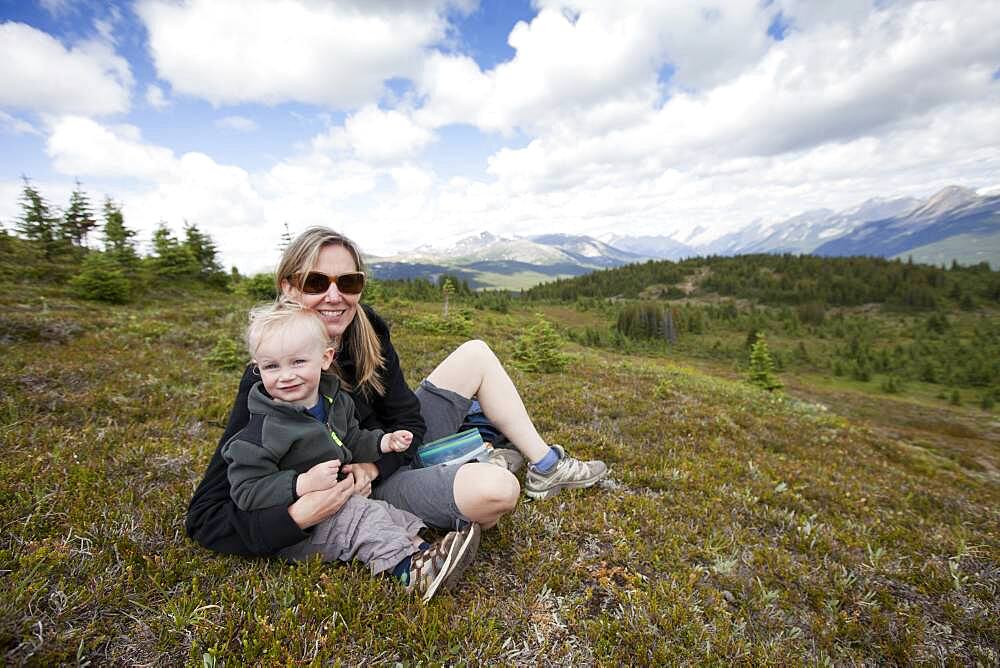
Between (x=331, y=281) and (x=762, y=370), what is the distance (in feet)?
107

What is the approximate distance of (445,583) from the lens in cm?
312

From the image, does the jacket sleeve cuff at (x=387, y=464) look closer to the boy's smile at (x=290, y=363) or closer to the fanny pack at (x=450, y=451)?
the fanny pack at (x=450, y=451)

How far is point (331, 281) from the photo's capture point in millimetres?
3998

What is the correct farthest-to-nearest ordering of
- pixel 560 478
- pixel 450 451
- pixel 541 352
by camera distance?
pixel 541 352 → pixel 560 478 → pixel 450 451

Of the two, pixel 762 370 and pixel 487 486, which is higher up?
pixel 487 486

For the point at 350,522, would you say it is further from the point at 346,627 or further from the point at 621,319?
the point at 621,319

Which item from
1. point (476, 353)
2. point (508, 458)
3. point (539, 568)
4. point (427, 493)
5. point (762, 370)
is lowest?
point (762, 370)

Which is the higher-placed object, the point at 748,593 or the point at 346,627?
the point at 346,627

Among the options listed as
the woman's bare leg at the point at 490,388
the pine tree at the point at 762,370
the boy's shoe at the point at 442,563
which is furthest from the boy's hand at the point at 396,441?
the pine tree at the point at 762,370

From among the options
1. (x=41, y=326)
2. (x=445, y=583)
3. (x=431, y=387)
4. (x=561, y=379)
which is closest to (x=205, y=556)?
(x=445, y=583)

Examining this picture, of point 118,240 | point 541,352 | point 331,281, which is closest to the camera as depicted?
point 331,281

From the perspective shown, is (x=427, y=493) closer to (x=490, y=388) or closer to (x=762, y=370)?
(x=490, y=388)

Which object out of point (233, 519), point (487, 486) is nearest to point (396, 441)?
point (487, 486)

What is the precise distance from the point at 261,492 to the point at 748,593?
173 inches
